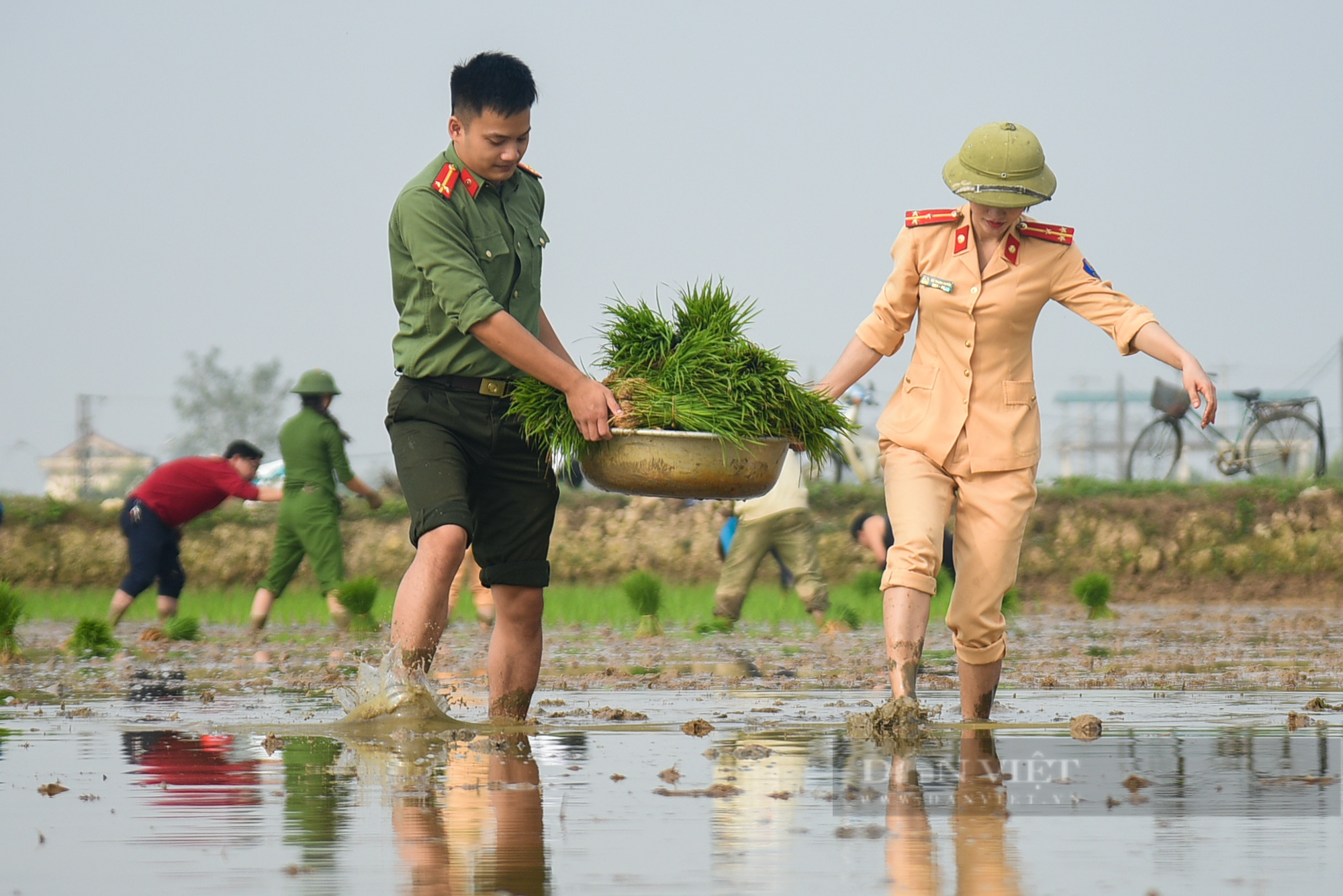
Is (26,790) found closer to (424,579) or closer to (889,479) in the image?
(424,579)

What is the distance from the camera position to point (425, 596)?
460 cm

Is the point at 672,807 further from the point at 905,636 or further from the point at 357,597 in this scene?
the point at 357,597

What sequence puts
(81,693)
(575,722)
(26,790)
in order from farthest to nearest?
1. (81,693)
2. (575,722)
3. (26,790)

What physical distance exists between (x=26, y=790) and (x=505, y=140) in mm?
2267

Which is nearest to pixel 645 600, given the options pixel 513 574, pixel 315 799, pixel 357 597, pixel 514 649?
pixel 357 597

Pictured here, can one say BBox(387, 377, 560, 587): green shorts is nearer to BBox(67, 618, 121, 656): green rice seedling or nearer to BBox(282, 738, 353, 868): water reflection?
BBox(282, 738, 353, 868): water reflection

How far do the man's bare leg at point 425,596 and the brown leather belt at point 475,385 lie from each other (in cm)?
46

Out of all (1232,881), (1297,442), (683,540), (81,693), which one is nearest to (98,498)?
(683,540)

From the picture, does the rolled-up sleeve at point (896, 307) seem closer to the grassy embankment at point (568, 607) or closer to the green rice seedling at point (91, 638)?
the green rice seedling at point (91, 638)

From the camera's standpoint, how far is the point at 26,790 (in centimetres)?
383

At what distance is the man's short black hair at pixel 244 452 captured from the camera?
1167 centimetres

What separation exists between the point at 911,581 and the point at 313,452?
701cm

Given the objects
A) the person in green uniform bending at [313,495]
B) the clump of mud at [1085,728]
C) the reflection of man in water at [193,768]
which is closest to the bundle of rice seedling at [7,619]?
the person in green uniform bending at [313,495]

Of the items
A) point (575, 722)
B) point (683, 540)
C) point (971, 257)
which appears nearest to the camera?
point (971, 257)
